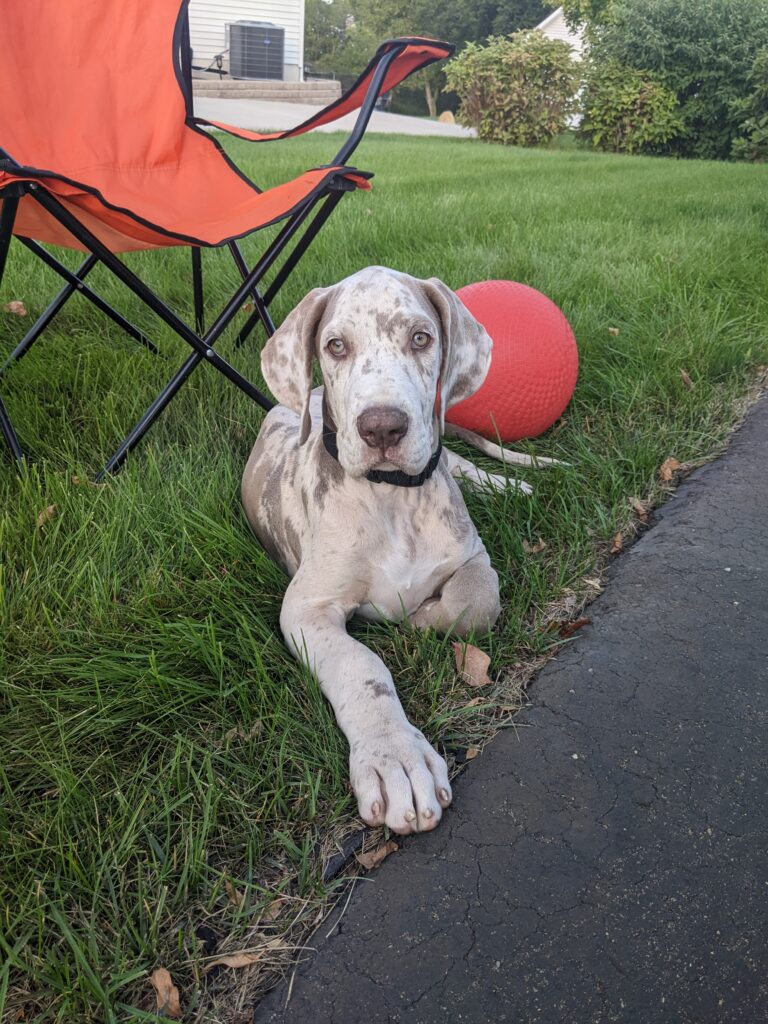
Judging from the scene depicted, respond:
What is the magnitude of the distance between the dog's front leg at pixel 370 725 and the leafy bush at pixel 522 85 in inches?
730

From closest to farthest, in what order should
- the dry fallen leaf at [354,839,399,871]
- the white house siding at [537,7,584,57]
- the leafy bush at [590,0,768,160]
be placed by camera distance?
the dry fallen leaf at [354,839,399,871], the leafy bush at [590,0,768,160], the white house siding at [537,7,584,57]

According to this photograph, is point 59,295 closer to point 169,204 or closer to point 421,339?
point 169,204

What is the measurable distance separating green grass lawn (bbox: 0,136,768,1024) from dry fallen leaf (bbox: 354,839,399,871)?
0.25 feet

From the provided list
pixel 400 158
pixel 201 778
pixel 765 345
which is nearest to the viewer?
pixel 201 778

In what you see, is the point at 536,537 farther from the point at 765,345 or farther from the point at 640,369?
the point at 765,345

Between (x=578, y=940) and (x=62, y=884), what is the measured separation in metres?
1.04

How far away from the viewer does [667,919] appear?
4.96 feet

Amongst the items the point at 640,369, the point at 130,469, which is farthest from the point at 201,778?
the point at 640,369

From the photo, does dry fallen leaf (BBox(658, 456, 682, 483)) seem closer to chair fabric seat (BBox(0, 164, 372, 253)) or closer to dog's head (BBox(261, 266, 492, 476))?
dog's head (BBox(261, 266, 492, 476))

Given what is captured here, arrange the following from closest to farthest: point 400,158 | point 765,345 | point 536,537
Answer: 1. point 536,537
2. point 765,345
3. point 400,158

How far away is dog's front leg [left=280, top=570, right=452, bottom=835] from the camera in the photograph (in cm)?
172

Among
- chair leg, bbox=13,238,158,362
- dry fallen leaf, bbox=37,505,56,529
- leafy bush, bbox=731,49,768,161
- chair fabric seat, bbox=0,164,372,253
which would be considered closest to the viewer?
dry fallen leaf, bbox=37,505,56,529

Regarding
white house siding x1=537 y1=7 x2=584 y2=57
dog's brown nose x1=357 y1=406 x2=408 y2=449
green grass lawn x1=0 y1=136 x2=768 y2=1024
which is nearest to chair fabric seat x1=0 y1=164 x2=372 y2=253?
green grass lawn x1=0 y1=136 x2=768 y2=1024

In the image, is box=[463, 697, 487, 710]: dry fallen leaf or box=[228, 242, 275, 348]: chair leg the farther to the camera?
box=[228, 242, 275, 348]: chair leg
